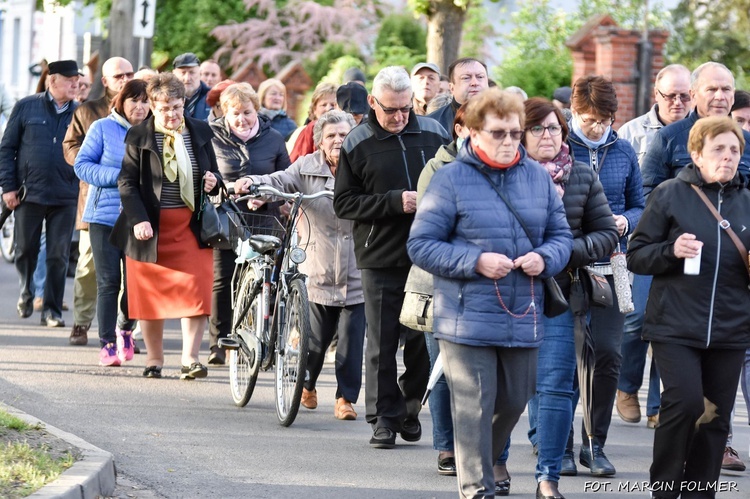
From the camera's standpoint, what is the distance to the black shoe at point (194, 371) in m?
10.8

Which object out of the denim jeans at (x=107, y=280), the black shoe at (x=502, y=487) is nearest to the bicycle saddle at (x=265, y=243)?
the denim jeans at (x=107, y=280)

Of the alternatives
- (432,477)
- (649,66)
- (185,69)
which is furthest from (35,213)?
(649,66)

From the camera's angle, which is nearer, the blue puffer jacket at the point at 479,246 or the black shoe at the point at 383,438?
the blue puffer jacket at the point at 479,246

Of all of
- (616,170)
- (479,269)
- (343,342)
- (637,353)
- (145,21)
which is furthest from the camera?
(145,21)

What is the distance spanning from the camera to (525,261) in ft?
21.2

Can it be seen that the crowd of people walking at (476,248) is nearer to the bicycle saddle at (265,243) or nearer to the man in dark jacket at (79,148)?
the man in dark jacket at (79,148)

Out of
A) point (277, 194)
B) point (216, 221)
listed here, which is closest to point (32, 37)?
point (216, 221)

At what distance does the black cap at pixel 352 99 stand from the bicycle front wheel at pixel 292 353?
7.02 ft

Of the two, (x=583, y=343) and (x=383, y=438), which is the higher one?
(x=583, y=343)

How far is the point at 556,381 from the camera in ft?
24.5

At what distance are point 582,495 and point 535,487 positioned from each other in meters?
0.26

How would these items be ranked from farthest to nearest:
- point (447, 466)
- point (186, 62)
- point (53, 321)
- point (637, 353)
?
point (186, 62) < point (53, 321) < point (637, 353) < point (447, 466)

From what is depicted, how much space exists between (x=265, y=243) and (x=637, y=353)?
260 centimetres
